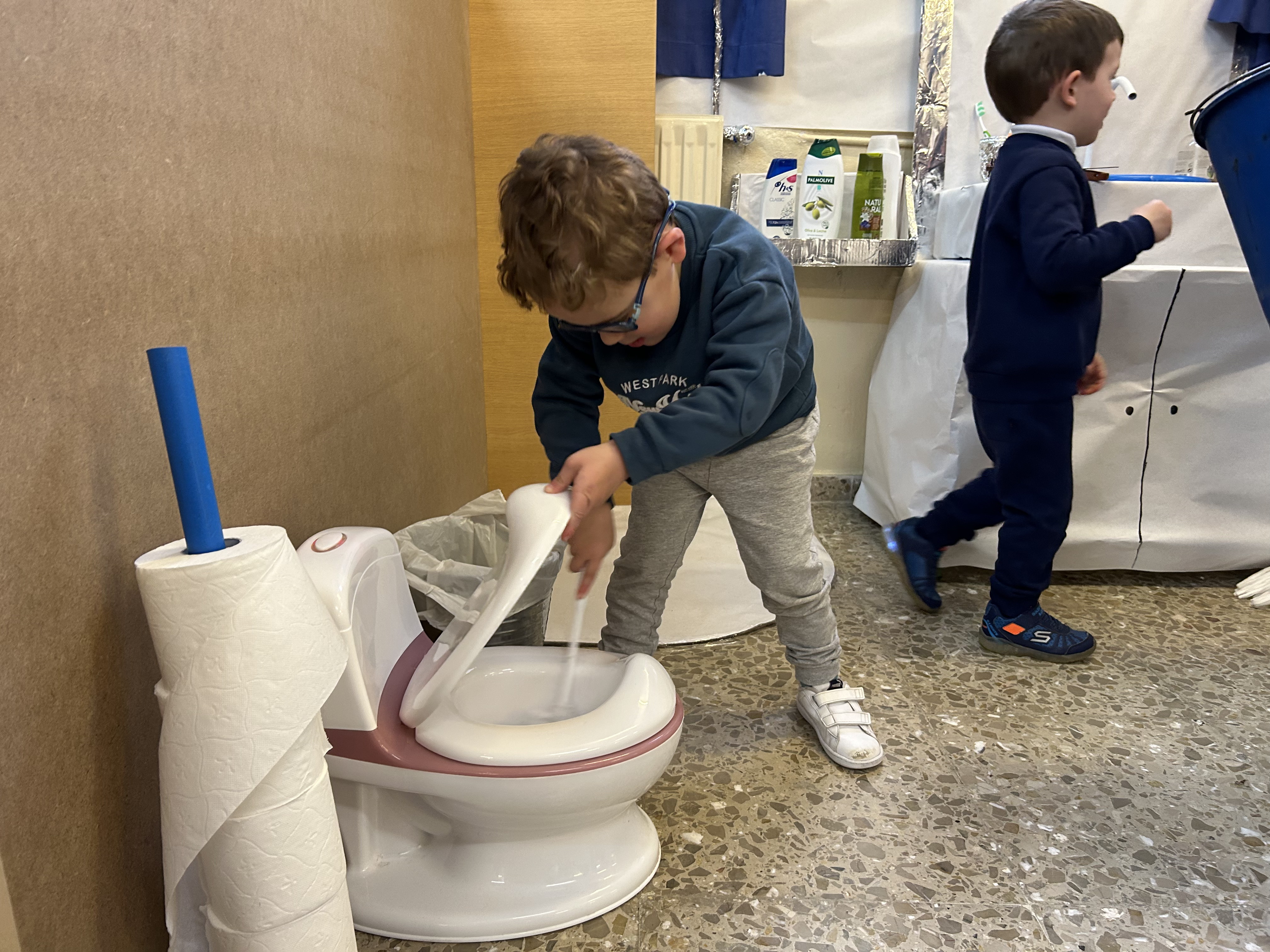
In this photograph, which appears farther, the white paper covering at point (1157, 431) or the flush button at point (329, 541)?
the white paper covering at point (1157, 431)

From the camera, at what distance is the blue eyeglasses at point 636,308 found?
81 centimetres

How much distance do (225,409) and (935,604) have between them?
1.22 m

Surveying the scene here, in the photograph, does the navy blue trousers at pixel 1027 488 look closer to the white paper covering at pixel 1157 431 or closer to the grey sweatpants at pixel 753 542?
the white paper covering at pixel 1157 431

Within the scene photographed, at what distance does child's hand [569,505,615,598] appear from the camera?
903 millimetres

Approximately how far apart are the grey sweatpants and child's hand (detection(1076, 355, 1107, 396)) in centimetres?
67

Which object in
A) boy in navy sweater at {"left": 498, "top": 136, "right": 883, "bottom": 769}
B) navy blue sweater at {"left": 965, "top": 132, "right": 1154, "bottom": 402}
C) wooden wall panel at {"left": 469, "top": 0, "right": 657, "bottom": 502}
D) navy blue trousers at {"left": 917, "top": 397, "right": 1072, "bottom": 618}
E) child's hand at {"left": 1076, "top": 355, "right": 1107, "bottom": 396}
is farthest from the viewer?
wooden wall panel at {"left": 469, "top": 0, "right": 657, "bottom": 502}

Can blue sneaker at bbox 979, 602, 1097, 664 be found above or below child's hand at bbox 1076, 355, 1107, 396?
below

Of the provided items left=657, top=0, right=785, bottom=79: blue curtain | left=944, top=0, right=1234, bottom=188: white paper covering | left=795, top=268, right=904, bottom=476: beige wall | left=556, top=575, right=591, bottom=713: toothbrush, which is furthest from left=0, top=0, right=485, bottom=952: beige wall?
left=944, top=0, right=1234, bottom=188: white paper covering

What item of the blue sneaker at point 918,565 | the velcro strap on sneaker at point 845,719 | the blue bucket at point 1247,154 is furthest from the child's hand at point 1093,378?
the velcro strap on sneaker at point 845,719

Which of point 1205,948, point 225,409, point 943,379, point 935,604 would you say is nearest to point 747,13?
point 943,379

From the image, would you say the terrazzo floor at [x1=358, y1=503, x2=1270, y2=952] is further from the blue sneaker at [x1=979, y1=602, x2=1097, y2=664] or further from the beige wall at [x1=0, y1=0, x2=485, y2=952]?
the beige wall at [x1=0, y1=0, x2=485, y2=952]

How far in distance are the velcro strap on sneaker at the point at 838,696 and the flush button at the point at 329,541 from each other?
2.19 feet

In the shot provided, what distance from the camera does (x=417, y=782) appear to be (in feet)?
2.44

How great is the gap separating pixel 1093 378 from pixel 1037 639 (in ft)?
1.52
